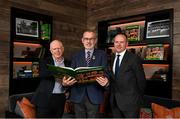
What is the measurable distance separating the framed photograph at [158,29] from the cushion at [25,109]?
2.27 m

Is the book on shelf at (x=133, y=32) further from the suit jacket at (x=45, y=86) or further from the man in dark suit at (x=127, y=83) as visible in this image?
the suit jacket at (x=45, y=86)

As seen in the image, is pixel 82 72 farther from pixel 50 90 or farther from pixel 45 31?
pixel 45 31

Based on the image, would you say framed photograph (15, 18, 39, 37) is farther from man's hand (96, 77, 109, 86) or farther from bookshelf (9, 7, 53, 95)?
man's hand (96, 77, 109, 86)

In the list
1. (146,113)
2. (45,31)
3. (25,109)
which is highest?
(45,31)

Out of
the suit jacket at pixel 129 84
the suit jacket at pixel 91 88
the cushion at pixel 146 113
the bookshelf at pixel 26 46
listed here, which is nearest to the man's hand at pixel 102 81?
the suit jacket at pixel 91 88

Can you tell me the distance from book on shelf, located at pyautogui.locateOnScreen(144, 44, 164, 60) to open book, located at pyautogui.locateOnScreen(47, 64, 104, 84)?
1.98 meters

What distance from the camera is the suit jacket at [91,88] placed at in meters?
2.12

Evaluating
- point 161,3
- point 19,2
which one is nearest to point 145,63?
point 161,3

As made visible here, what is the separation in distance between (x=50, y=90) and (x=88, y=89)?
16.9 inches

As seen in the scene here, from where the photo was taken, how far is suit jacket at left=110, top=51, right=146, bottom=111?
227 cm

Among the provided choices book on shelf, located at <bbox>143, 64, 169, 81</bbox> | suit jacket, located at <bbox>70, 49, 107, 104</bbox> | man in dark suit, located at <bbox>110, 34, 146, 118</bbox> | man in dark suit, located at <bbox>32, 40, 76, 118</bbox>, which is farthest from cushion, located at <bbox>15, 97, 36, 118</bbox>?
book on shelf, located at <bbox>143, 64, 169, 81</bbox>

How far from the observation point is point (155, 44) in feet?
12.3

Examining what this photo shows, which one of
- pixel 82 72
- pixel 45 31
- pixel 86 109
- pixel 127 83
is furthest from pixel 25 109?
pixel 45 31

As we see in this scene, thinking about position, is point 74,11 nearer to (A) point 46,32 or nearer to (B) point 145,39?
(A) point 46,32
